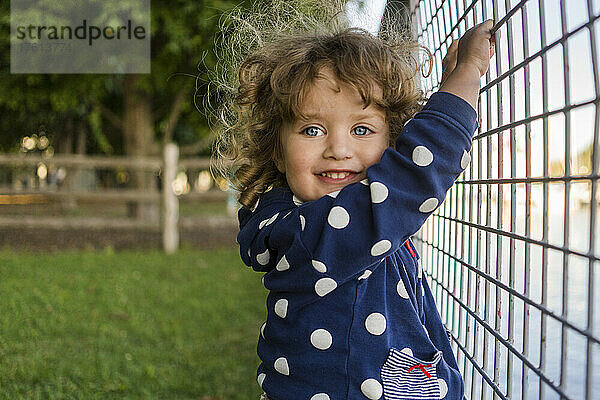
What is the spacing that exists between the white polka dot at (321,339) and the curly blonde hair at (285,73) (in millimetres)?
468

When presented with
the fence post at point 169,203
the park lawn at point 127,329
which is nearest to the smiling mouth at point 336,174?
the park lawn at point 127,329

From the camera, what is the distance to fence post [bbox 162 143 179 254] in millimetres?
8594

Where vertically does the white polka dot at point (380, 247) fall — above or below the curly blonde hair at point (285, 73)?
below

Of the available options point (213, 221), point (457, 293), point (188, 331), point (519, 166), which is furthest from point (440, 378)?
point (213, 221)

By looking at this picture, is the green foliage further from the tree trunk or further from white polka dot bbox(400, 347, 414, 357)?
white polka dot bbox(400, 347, 414, 357)

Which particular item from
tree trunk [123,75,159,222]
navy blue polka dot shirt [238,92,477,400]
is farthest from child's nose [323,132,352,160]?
tree trunk [123,75,159,222]

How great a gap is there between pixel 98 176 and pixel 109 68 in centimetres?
529

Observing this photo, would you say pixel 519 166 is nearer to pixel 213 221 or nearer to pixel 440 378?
pixel 440 378

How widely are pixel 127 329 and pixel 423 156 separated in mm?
3626

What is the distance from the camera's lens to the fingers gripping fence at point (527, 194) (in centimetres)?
97

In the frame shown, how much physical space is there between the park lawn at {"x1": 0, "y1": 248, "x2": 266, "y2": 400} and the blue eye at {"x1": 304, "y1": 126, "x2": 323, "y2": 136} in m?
2.07

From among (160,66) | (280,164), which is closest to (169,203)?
(160,66)

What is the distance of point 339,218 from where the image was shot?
4.26ft

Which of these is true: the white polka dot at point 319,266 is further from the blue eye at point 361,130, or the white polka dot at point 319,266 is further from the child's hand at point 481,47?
the child's hand at point 481,47
